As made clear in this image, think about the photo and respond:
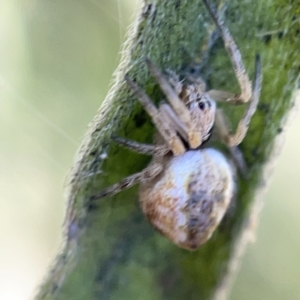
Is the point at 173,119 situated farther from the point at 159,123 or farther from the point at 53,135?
the point at 53,135

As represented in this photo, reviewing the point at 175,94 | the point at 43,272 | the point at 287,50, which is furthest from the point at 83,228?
the point at 287,50

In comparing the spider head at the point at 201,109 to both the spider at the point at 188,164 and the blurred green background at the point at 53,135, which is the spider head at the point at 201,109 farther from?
the blurred green background at the point at 53,135

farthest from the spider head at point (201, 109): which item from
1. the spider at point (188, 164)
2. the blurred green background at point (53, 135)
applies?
the blurred green background at point (53, 135)

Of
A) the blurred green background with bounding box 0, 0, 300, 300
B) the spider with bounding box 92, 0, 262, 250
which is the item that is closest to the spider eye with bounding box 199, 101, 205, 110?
the spider with bounding box 92, 0, 262, 250

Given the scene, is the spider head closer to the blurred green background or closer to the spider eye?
the spider eye

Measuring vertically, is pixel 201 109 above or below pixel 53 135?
below

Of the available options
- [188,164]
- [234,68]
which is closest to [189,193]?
[188,164]

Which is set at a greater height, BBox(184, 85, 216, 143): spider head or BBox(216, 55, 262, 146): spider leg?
BBox(184, 85, 216, 143): spider head
